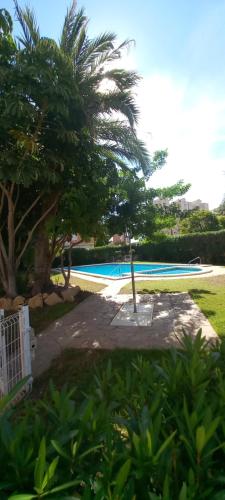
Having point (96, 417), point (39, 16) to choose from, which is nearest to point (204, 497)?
point (96, 417)

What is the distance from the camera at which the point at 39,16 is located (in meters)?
9.74

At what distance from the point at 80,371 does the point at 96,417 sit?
13.8ft

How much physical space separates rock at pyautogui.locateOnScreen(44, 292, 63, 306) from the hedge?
14826 millimetres

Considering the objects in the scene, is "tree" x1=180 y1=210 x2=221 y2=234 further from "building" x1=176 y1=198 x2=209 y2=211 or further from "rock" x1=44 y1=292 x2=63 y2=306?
"rock" x1=44 y1=292 x2=63 y2=306

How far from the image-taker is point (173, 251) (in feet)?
88.1

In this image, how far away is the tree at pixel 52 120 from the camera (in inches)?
283

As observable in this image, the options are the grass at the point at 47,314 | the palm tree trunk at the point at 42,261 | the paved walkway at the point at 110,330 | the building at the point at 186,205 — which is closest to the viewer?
the paved walkway at the point at 110,330

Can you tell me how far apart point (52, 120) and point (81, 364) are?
21.0 ft

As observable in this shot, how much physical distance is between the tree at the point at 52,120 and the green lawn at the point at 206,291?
4611 millimetres

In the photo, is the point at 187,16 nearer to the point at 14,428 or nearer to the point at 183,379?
the point at 183,379

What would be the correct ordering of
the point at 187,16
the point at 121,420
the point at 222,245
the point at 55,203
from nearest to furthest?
the point at 121,420 < the point at 187,16 < the point at 55,203 < the point at 222,245

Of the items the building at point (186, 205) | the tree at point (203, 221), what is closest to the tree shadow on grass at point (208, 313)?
the building at point (186, 205)

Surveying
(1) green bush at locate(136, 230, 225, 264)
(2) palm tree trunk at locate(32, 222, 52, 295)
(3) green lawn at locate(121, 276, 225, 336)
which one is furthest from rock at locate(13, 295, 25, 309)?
(1) green bush at locate(136, 230, 225, 264)

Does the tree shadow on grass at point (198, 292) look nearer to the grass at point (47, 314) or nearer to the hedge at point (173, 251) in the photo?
the grass at point (47, 314)
